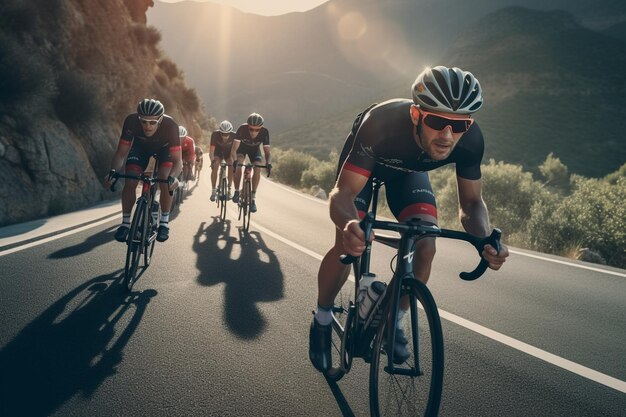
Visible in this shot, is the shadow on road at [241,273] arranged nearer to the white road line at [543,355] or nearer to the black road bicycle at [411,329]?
the black road bicycle at [411,329]

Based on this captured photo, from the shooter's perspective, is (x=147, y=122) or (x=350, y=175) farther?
(x=147, y=122)

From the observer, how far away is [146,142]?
5996mm

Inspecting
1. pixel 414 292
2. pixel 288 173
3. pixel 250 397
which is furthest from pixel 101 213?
pixel 288 173

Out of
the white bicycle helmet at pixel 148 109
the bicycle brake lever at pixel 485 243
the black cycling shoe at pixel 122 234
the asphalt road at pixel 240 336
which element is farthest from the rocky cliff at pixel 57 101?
the bicycle brake lever at pixel 485 243

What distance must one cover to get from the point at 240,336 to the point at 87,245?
3992mm

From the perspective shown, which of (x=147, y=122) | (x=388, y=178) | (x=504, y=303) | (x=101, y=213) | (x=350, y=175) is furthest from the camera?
(x=101, y=213)

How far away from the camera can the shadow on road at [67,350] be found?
105 inches

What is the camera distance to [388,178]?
333 cm

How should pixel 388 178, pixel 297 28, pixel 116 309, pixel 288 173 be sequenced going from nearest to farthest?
1. pixel 388 178
2. pixel 116 309
3. pixel 288 173
4. pixel 297 28

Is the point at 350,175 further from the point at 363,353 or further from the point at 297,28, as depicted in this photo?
the point at 297,28

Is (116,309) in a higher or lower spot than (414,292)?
lower

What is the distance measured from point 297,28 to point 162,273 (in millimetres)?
186395

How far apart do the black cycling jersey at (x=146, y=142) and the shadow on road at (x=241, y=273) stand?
1.60 meters

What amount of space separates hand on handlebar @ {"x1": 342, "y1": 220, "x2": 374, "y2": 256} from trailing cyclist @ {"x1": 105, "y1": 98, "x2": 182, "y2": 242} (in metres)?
3.78
